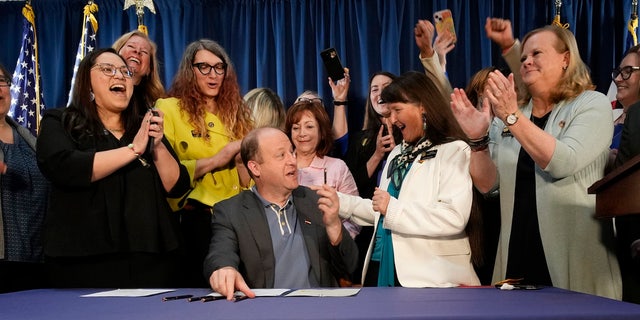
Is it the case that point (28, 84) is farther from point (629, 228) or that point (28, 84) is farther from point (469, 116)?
point (629, 228)

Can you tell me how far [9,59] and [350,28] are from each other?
2917 mm

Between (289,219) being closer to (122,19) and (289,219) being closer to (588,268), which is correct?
(588,268)

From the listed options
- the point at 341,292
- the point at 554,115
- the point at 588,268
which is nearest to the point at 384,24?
the point at 554,115

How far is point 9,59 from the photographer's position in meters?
5.77

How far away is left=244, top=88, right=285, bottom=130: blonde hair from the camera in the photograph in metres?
4.32

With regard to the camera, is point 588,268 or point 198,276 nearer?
point 588,268

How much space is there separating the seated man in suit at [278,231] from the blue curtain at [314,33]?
7.29ft

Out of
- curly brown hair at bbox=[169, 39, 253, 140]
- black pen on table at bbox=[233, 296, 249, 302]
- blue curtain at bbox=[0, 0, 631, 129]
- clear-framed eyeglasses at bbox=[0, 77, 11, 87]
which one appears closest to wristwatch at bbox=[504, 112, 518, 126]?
black pen on table at bbox=[233, 296, 249, 302]

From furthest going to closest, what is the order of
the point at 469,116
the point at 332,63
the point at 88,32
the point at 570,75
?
the point at 88,32 < the point at 332,63 < the point at 570,75 < the point at 469,116

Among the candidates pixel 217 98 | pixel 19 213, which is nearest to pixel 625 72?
pixel 217 98

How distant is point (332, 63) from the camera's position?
451 centimetres

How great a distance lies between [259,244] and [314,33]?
293 centimetres

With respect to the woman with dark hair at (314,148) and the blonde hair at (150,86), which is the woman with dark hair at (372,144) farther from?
the blonde hair at (150,86)

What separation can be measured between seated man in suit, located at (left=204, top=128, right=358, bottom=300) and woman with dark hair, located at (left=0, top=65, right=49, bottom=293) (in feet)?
3.10
